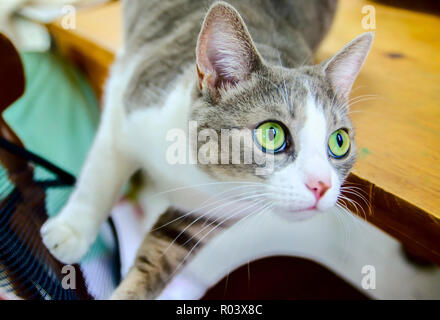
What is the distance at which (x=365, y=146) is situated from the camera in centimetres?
60

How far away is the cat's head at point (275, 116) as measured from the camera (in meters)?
0.46

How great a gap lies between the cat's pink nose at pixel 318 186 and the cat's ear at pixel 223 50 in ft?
0.63

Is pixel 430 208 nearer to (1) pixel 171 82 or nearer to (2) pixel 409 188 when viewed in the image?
(2) pixel 409 188

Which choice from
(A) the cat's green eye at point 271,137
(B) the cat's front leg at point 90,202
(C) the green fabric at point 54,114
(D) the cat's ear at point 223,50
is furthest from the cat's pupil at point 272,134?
(C) the green fabric at point 54,114

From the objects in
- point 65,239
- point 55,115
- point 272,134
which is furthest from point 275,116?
point 55,115

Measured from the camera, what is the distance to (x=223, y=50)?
491 millimetres

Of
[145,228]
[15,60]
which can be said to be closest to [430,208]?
[145,228]

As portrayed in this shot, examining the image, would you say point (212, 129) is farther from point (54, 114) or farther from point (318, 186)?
point (54, 114)

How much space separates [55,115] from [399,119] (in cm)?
85

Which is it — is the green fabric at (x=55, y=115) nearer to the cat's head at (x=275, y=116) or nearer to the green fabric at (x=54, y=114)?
the green fabric at (x=54, y=114)

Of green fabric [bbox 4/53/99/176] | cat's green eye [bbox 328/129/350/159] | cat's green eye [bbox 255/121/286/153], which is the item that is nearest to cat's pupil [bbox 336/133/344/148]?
cat's green eye [bbox 328/129/350/159]

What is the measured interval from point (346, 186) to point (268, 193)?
169mm

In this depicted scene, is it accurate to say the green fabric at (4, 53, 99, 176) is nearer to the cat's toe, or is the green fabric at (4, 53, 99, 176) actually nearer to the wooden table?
the wooden table
